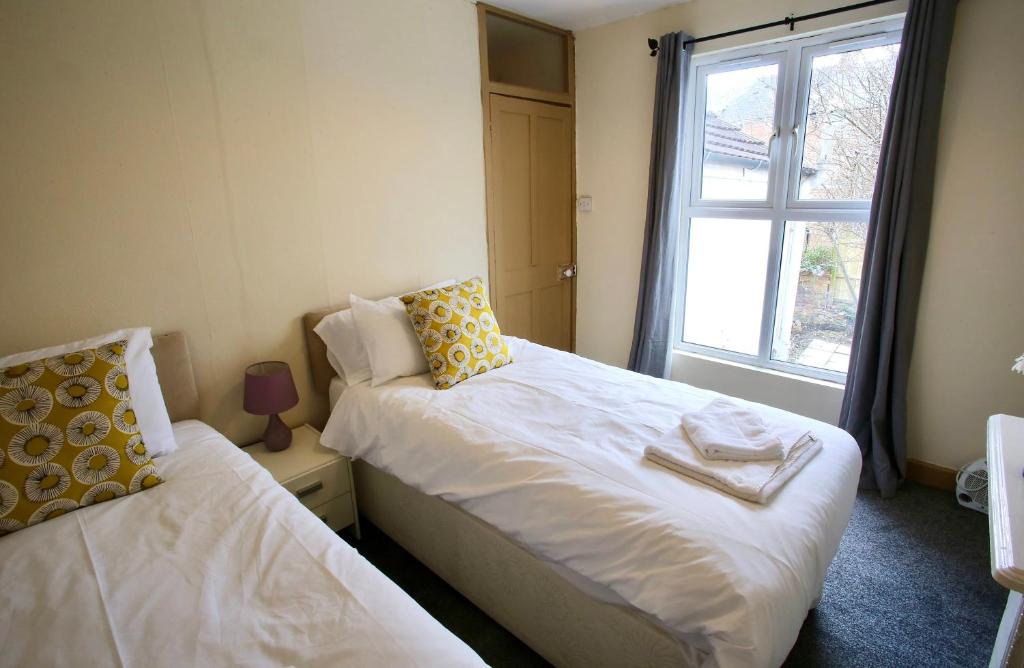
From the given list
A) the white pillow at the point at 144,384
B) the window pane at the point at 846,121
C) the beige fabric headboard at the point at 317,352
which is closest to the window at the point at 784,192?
the window pane at the point at 846,121

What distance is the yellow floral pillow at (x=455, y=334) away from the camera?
2.28 metres

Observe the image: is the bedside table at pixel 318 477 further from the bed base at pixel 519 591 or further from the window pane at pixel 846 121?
the window pane at pixel 846 121

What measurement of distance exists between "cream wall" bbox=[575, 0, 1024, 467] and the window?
17 centimetres

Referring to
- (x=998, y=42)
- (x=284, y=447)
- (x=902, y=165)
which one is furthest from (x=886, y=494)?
(x=284, y=447)

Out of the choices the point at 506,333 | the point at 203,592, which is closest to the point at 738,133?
the point at 506,333

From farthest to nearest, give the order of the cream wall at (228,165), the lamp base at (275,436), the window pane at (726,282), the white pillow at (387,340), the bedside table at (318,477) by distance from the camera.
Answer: the window pane at (726,282) < the white pillow at (387,340) < the lamp base at (275,436) < the bedside table at (318,477) < the cream wall at (228,165)

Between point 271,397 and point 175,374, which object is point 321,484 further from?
point 175,374

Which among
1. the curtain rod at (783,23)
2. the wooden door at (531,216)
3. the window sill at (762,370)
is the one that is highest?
the curtain rod at (783,23)

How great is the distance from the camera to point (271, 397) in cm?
208

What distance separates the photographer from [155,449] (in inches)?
68.7

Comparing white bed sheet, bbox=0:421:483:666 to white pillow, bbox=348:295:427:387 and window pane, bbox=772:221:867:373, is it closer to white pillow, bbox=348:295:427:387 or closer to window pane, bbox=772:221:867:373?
white pillow, bbox=348:295:427:387

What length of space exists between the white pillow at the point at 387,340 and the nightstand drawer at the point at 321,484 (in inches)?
15.2

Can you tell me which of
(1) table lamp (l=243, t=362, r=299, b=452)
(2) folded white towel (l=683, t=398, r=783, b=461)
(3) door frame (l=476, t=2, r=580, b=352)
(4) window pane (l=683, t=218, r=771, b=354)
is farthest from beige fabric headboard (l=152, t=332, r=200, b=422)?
(4) window pane (l=683, t=218, r=771, b=354)

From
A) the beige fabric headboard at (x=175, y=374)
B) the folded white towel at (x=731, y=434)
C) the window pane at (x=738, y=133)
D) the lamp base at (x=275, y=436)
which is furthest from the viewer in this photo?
the window pane at (x=738, y=133)
